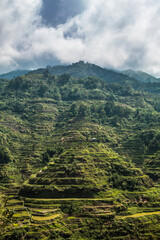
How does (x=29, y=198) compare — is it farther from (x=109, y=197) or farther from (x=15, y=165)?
(x=15, y=165)

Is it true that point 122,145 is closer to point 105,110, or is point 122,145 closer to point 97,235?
point 105,110

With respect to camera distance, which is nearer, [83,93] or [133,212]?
[133,212]

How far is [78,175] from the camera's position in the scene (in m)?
63.3

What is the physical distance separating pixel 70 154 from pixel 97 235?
33523 mm

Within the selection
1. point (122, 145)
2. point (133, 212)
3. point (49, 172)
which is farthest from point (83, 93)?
point (133, 212)

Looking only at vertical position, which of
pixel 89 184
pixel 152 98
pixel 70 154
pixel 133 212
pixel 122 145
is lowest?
pixel 133 212

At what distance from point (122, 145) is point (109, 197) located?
4924cm

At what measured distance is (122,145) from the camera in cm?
10331

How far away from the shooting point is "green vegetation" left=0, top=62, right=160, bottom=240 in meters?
48.8

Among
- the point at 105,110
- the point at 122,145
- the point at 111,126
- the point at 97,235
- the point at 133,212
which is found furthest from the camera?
the point at 105,110

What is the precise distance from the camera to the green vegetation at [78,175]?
48812mm

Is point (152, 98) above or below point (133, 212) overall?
above

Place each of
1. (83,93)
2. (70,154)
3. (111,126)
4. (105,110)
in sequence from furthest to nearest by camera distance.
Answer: (83,93), (105,110), (111,126), (70,154)

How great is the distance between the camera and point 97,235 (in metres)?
47.6
